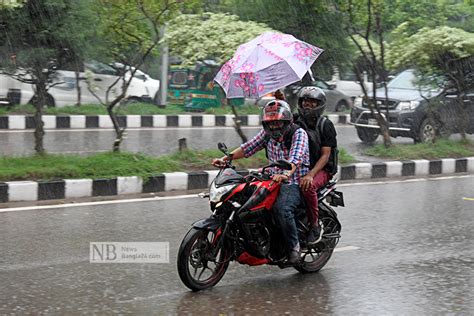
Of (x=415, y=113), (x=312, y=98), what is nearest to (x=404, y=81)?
(x=415, y=113)

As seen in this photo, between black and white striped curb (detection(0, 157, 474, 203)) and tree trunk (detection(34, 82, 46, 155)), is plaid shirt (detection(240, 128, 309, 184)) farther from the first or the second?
tree trunk (detection(34, 82, 46, 155))

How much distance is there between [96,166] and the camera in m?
10.8

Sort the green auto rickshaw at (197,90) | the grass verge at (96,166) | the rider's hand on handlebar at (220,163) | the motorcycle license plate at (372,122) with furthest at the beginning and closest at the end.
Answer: the green auto rickshaw at (197,90)
the motorcycle license plate at (372,122)
the grass verge at (96,166)
the rider's hand on handlebar at (220,163)

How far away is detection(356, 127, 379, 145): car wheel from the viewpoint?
1745 centimetres

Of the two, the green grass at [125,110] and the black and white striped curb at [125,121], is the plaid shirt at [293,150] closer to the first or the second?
the black and white striped curb at [125,121]

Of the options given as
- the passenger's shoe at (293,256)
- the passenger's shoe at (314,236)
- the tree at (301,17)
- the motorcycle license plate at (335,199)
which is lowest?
the passenger's shoe at (293,256)

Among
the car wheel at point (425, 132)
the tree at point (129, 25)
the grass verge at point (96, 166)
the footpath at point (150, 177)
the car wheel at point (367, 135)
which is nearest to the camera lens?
the footpath at point (150, 177)

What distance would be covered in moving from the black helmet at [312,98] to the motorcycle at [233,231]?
606 mm

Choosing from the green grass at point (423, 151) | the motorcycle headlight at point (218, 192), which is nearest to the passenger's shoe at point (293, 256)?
the motorcycle headlight at point (218, 192)

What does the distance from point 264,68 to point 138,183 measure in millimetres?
4669

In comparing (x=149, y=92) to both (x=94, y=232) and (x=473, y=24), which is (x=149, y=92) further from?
(x=94, y=232)

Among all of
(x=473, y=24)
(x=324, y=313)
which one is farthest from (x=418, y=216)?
(x=473, y=24)

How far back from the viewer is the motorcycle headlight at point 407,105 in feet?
55.7

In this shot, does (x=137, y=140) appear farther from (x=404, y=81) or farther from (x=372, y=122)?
(x=404, y=81)
